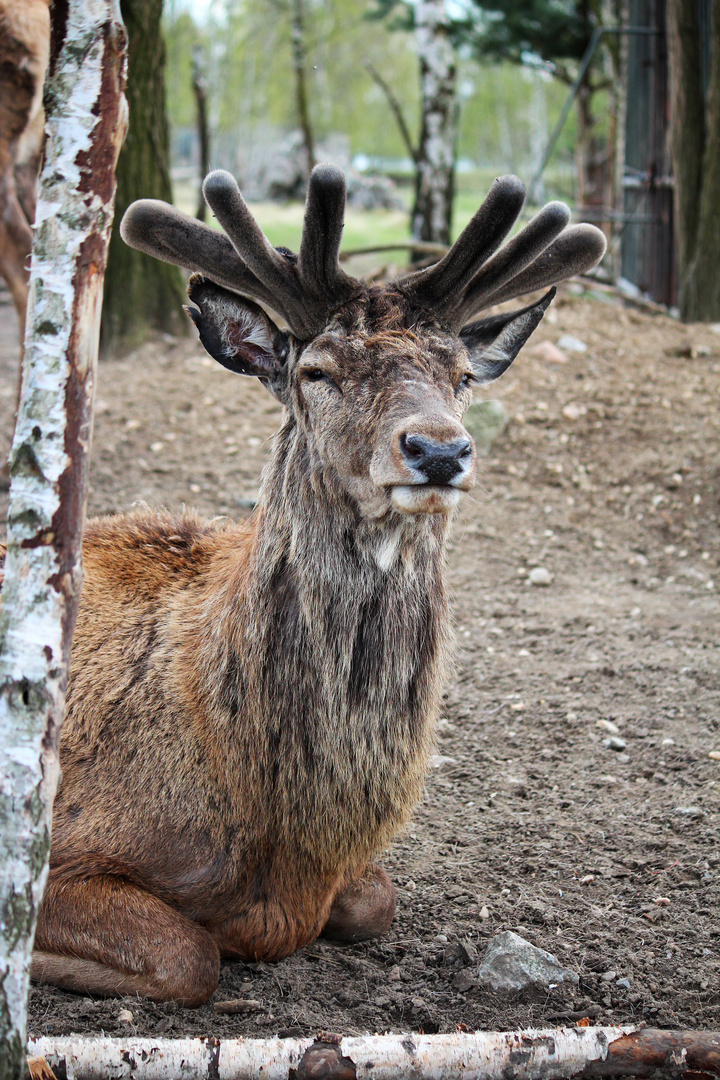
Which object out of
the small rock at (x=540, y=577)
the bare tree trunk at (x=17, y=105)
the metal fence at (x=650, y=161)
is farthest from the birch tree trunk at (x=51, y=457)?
the metal fence at (x=650, y=161)

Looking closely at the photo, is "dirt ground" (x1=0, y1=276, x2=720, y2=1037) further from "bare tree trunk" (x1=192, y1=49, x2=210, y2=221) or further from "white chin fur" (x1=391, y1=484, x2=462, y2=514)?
"bare tree trunk" (x1=192, y1=49, x2=210, y2=221)

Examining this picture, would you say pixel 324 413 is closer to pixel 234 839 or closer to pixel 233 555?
pixel 233 555

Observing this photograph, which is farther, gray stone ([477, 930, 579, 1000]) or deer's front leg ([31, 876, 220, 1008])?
gray stone ([477, 930, 579, 1000])

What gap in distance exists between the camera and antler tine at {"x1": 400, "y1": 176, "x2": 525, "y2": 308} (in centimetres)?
303

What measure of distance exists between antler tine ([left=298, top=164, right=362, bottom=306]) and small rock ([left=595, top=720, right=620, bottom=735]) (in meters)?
2.54

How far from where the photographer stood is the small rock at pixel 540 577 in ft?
20.2

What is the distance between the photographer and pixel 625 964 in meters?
3.18

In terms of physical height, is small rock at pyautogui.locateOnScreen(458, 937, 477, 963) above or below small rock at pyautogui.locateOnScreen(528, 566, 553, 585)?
below

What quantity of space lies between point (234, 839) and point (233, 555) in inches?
38.1

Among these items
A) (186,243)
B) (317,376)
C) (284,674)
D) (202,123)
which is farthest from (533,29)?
(284,674)

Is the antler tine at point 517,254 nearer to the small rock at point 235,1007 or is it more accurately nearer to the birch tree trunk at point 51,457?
the birch tree trunk at point 51,457

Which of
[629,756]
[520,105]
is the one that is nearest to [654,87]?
[629,756]

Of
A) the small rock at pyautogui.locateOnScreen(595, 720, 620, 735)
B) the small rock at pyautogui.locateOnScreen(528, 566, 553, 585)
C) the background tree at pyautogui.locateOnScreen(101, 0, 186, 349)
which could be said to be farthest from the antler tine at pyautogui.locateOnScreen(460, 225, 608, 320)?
the background tree at pyautogui.locateOnScreen(101, 0, 186, 349)

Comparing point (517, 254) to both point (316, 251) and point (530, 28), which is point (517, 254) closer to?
point (316, 251)
